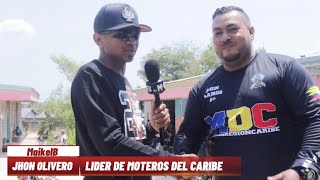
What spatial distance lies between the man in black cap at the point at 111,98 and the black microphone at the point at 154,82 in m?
0.08

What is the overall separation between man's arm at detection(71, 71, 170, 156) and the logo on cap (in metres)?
0.50

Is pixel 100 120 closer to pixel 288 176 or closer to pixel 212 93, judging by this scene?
pixel 212 93

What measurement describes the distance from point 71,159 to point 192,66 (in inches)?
1861

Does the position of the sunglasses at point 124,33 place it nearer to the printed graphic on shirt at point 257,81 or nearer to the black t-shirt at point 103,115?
the black t-shirt at point 103,115

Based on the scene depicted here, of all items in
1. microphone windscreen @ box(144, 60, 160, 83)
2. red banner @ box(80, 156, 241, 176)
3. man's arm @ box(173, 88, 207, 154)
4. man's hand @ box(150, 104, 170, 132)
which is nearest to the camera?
red banner @ box(80, 156, 241, 176)

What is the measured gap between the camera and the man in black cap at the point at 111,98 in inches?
102

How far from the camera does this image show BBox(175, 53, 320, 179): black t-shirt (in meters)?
2.47

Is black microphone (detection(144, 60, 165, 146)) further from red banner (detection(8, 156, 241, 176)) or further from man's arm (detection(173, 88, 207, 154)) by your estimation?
red banner (detection(8, 156, 241, 176))

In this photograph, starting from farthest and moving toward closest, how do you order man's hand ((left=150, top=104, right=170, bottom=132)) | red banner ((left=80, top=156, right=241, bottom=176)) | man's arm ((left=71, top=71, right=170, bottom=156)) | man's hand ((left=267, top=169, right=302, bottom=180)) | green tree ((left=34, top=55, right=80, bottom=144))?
green tree ((left=34, top=55, right=80, bottom=144)) < man's hand ((left=150, top=104, right=170, bottom=132)) < red banner ((left=80, top=156, right=241, bottom=176)) < man's arm ((left=71, top=71, right=170, bottom=156)) < man's hand ((left=267, top=169, right=302, bottom=180))

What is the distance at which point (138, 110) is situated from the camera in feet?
9.68

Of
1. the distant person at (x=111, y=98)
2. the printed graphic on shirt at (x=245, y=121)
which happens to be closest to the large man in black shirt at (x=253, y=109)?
the printed graphic on shirt at (x=245, y=121)

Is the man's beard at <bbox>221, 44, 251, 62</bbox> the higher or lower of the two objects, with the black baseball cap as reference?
lower

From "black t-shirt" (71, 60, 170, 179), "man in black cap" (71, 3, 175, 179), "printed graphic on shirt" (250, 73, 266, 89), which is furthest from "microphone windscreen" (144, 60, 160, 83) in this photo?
"printed graphic on shirt" (250, 73, 266, 89)

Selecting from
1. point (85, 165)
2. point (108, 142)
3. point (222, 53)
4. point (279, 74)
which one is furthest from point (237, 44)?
point (85, 165)
